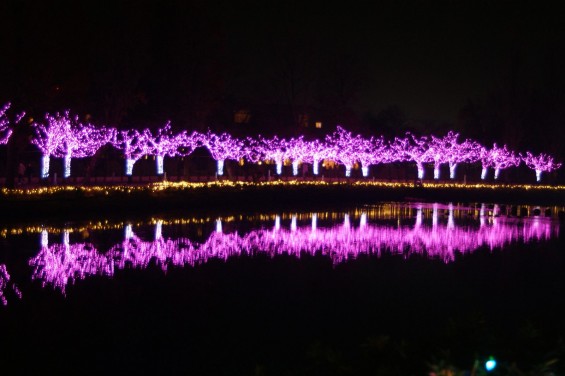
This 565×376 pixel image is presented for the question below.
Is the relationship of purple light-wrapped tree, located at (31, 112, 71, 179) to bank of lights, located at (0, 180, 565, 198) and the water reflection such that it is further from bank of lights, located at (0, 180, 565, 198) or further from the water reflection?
the water reflection

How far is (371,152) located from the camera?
2050 inches

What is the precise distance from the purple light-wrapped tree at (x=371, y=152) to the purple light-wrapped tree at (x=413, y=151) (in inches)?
25.7

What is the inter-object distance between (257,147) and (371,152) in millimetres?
9760

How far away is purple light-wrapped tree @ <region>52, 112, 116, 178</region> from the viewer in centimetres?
3103

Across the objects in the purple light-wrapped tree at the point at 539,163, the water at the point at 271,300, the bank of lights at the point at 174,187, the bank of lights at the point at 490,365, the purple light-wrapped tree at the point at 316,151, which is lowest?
the water at the point at 271,300

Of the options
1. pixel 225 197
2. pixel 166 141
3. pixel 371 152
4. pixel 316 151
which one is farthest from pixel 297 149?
pixel 225 197

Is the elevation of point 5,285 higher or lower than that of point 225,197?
lower

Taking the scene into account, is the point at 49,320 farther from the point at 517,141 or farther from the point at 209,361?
the point at 517,141

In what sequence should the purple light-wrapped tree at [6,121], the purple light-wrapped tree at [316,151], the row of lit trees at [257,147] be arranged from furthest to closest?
the purple light-wrapped tree at [316,151] < the row of lit trees at [257,147] < the purple light-wrapped tree at [6,121]

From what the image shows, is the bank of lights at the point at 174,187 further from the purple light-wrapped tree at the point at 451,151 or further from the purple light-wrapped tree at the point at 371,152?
the purple light-wrapped tree at the point at 451,151

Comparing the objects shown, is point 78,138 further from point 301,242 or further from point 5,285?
point 5,285

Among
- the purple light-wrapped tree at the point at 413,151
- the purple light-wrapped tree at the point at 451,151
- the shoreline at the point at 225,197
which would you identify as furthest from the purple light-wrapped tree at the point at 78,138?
the purple light-wrapped tree at the point at 451,151

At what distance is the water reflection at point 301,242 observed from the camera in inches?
534

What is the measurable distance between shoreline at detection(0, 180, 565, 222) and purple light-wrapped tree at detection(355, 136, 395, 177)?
373 inches
